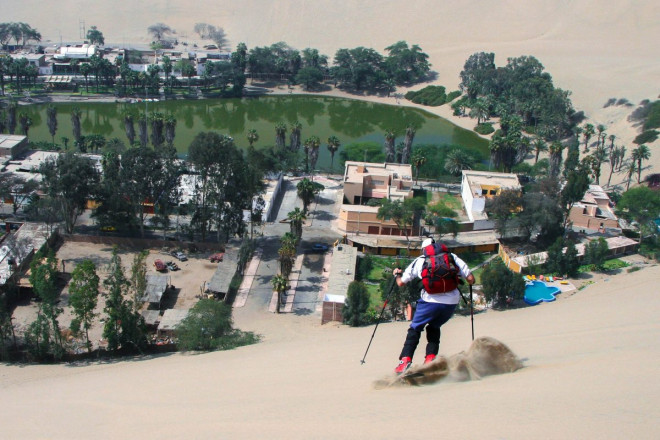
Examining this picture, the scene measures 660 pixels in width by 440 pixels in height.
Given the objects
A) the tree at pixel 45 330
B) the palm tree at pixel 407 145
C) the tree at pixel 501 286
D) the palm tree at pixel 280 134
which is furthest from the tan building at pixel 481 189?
the tree at pixel 45 330

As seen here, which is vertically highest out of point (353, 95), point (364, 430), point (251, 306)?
point (353, 95)

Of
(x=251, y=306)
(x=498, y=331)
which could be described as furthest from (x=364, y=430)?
(x=251, y=306)

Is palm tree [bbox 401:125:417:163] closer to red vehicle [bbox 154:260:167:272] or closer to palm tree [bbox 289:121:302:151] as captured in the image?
palm tree [bbox 289:121:302:151]

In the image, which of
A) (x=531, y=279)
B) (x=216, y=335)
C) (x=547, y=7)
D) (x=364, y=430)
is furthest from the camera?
(x=547, y=7)

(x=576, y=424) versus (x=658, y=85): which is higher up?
(x=658, y=85)

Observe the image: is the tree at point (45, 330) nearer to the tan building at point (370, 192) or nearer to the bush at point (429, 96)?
the tan building at point (370, 192)

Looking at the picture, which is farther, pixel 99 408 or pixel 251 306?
pixel 251 306

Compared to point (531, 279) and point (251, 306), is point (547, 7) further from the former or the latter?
point (251, 306)
